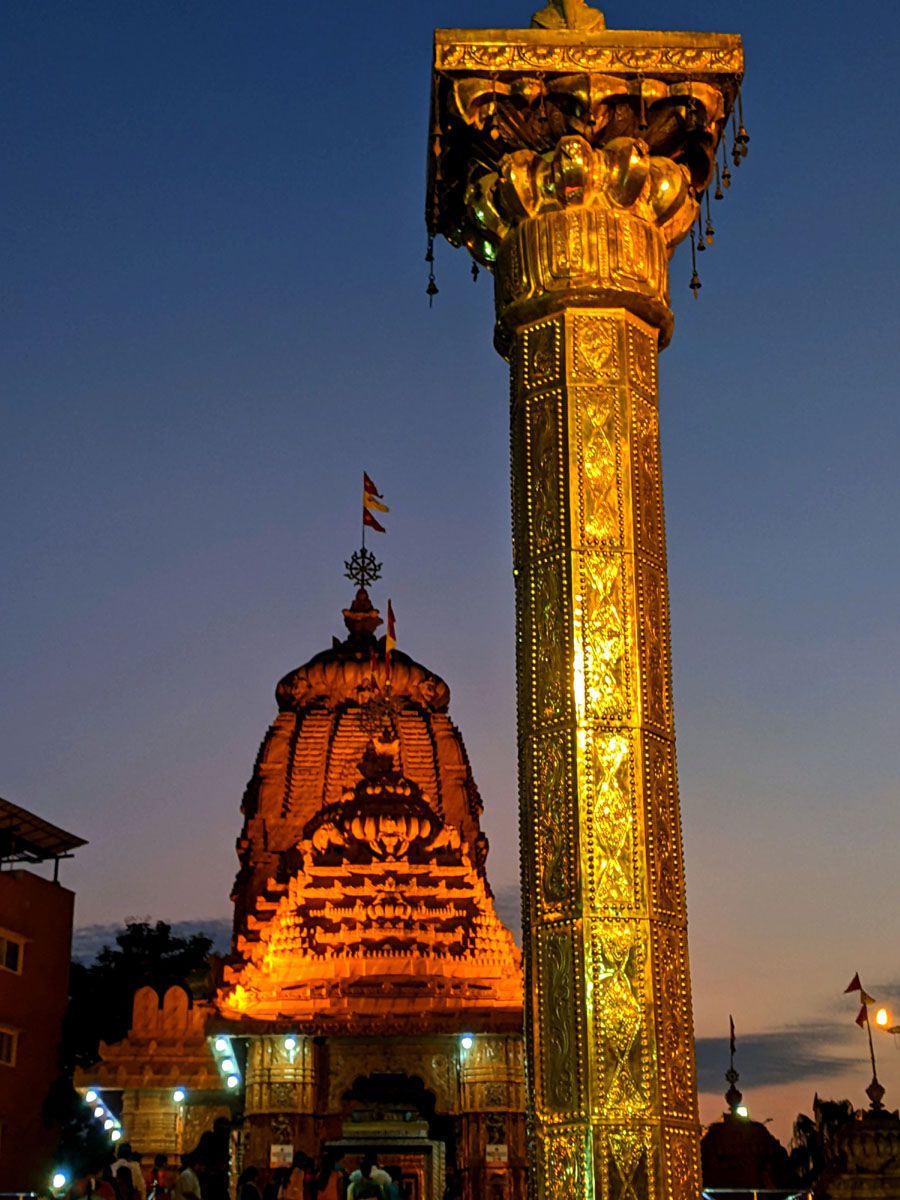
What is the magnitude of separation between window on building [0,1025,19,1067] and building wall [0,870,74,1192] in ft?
0.11

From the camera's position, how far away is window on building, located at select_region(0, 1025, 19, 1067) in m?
24.6

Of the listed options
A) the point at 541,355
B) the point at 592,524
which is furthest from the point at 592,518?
the point at 541,355

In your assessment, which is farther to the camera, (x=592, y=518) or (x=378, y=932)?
(x=378, y=932)

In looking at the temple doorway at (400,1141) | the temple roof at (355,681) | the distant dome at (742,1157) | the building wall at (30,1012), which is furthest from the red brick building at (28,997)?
the distant dome at (742,1157)

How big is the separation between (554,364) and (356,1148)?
19205mm

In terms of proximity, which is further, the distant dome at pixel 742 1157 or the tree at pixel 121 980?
the tree at pixel 121 980

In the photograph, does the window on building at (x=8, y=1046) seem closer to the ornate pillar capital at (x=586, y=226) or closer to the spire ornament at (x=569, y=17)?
the ornate pillar capital at (x=586, y=226)

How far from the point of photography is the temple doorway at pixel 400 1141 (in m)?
23.5

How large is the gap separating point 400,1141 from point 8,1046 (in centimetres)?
643

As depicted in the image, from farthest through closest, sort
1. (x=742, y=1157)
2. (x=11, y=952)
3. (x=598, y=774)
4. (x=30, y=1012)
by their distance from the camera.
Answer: (x=742, y=1157), (x=30, y=1012), (x=11, y=952), (x=598, y=774)

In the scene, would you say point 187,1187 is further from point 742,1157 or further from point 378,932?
point 742,1157

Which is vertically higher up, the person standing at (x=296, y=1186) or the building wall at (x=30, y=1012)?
the building wall at (x=30, y=1012)

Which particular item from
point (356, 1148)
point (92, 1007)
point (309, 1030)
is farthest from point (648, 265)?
point (92, 1007)

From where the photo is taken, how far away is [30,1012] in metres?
25.6
